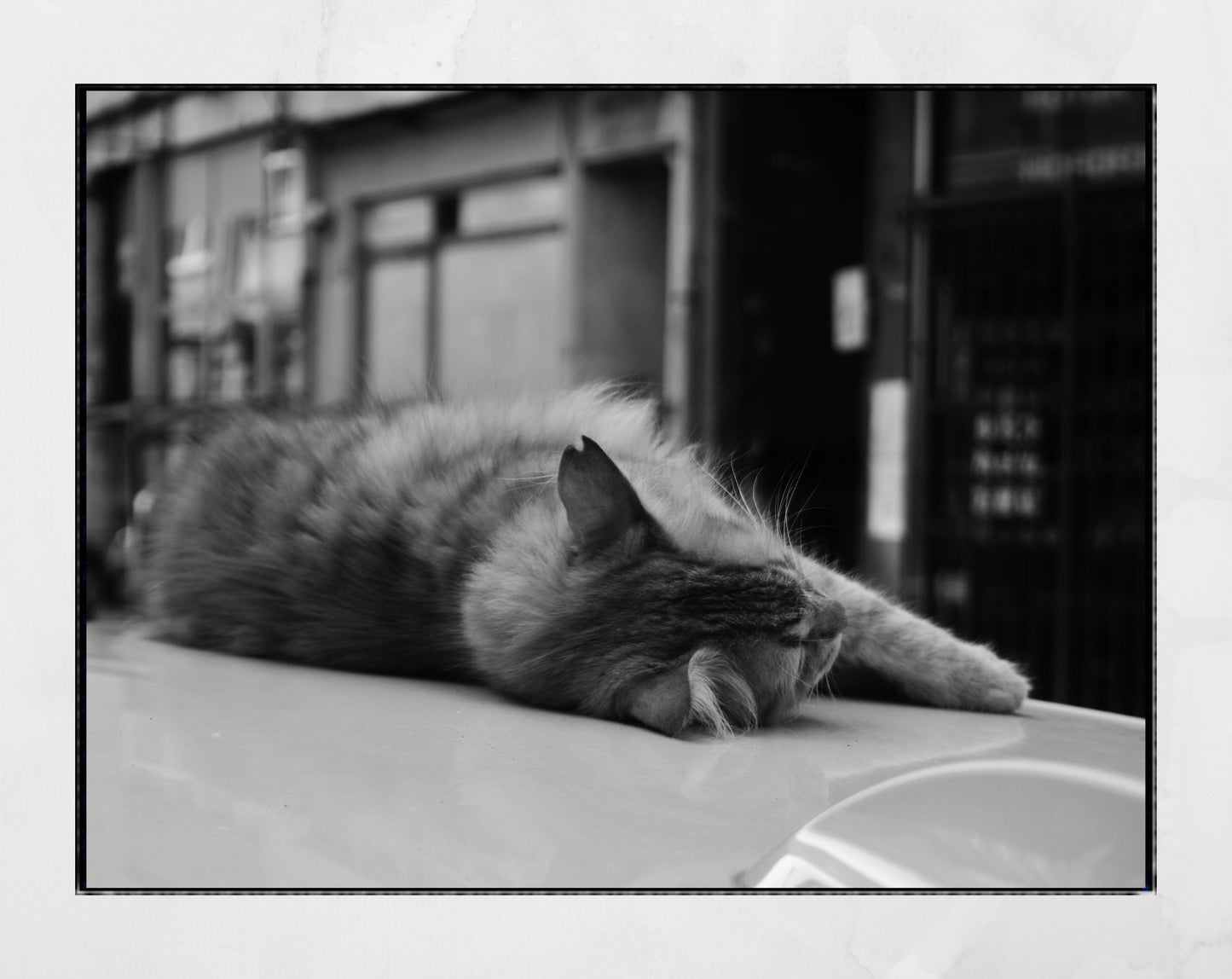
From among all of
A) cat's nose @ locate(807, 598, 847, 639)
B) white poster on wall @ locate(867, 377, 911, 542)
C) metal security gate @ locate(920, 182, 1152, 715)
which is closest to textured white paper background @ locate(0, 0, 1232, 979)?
cat's nose @ locate(807, 598, 847, 639)

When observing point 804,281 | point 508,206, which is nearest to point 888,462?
point 804,281

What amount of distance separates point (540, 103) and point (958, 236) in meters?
1.94

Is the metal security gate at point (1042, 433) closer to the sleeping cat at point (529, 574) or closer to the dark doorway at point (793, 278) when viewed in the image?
the dark doorway at point (793, 278)

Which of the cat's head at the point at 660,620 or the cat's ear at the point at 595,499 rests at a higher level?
the cat's ear at the point at 595,499

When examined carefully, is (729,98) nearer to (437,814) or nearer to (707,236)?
(707,236)

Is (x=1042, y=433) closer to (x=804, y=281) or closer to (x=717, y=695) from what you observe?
(x=804, y=281)

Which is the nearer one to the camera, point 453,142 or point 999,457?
point 999,457

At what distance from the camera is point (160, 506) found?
199 cm

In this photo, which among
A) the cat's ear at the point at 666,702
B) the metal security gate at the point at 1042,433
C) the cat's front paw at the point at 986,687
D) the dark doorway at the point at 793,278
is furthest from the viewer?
the dark doorway at the point at 793,278

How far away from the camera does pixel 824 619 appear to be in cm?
133
